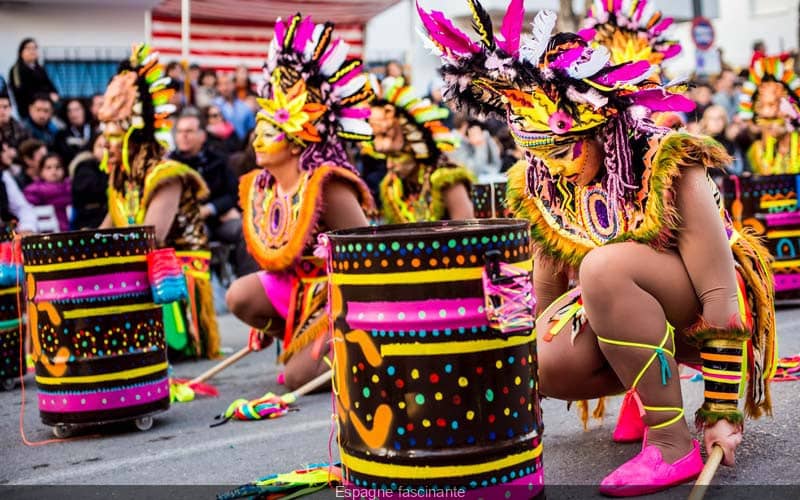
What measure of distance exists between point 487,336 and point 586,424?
1.47m

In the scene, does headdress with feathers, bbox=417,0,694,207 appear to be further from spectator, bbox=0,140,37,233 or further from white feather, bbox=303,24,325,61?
spectator, bbox=0,140,37,233

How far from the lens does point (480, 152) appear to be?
10.1m

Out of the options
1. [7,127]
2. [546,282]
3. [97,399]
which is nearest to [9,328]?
[97,399]

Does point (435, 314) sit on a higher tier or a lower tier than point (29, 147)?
lower

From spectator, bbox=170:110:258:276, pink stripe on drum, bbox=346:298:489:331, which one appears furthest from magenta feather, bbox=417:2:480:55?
spectator, bbox=170:110:258:276

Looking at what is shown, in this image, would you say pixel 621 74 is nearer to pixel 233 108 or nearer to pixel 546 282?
pixel 546 282

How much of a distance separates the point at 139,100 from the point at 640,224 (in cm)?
381

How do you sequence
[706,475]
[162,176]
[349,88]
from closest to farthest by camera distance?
[706,475] < [349,88] < [162,176]

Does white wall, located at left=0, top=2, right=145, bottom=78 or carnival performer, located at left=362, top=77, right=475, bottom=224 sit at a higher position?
white wall, located at left=0, top=2, right=145, bottom=78

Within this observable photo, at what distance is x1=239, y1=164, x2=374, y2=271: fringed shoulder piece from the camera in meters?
5.09

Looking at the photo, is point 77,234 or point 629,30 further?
point 629,30

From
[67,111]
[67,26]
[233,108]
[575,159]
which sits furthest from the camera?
[67,26]

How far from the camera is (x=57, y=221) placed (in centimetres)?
803

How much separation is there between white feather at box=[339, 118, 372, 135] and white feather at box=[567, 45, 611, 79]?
8.02 feet
